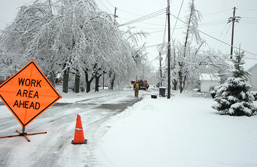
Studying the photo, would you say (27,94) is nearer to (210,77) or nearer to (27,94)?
(27,94)

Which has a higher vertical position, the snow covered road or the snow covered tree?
the snow covered tree

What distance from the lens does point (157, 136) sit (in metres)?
5.26

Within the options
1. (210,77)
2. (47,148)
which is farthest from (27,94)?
(210,77)

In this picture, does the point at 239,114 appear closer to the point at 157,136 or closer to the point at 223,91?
the point at 223,91

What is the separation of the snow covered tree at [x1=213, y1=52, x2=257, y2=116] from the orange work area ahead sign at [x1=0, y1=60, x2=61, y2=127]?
7.52 meters

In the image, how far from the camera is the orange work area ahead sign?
193 inches

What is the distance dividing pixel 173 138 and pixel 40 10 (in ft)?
54.6

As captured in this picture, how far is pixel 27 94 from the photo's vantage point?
5031 millimetres

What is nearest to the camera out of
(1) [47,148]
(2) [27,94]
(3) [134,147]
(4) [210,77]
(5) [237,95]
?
(1) [47,148]

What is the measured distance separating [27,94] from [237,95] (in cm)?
856

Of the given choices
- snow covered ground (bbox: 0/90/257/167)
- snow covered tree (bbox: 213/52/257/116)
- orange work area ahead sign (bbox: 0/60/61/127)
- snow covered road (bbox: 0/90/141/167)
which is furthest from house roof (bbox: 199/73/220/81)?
orange work area ahead sign (bbox: 0/60/61/127)

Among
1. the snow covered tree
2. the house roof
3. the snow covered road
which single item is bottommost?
the snow covered road

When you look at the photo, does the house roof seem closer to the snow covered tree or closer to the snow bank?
the snow covered tree

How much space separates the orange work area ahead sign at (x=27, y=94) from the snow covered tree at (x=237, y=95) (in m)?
7.52
